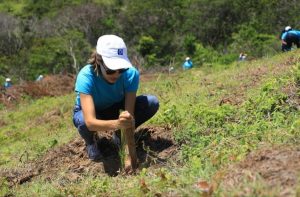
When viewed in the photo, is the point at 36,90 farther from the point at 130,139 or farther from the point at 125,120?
the point at 125,120

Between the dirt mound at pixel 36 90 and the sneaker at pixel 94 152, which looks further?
the dirt mound at pixel 36 90

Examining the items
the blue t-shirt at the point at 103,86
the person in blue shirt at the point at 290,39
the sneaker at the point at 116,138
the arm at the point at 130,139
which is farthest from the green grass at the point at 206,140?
the person in blue shirt at the point at 290,39

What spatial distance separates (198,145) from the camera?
400 cm

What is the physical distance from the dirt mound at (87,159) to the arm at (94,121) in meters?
0.45

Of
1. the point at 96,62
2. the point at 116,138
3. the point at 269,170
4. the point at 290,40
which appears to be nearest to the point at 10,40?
the point at 290,40

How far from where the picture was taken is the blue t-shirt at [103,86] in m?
4.05

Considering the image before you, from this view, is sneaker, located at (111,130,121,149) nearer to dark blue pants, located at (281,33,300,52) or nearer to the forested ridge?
dark blue pants, located at (281,33,300,52)

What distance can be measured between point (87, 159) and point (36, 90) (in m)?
11.8

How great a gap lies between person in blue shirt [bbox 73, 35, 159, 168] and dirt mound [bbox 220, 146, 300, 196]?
1105 mm

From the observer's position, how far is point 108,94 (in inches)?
167

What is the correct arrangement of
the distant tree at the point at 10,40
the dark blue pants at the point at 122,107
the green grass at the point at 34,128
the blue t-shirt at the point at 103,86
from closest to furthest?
1. the blue t-shirt at the point at 103,86
2. the dark blue pants at the point at 122,107
3. the green grass at the point at 34,128
4. the distant tree at the point at 10,40

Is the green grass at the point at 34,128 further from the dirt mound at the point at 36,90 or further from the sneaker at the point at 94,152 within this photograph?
the dirt mound at the point at 36,90

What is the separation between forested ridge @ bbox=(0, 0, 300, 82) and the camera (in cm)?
3136

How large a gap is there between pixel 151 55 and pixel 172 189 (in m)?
32.0
